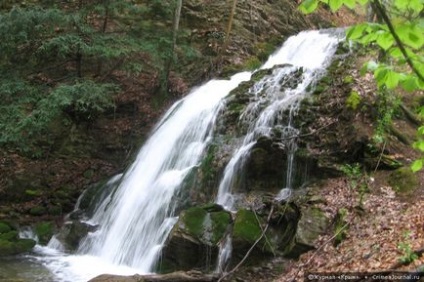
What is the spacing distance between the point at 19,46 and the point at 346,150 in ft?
29.4

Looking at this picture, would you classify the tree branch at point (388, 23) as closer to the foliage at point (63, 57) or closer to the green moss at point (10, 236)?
the foliage at point (63, 57)

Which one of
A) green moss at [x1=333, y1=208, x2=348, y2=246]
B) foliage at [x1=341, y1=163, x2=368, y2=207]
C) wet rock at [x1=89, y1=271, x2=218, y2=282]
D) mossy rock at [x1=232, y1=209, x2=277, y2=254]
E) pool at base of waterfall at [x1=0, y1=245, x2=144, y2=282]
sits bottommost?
pool at base of waterfall at [x1=0, y1=245, x2=144, y2=282]

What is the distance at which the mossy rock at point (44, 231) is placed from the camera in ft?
33.0

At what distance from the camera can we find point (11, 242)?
925 cm

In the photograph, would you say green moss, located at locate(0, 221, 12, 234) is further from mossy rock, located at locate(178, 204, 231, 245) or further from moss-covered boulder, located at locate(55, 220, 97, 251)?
mossy rock, located at locate(178, 204, 231, 245)

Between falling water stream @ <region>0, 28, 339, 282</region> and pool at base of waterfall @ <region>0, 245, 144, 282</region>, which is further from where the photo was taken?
falling water stream @ <region>0, 28, 339, 282</region>

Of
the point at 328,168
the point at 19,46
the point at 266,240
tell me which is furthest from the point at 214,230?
the point at 19,46

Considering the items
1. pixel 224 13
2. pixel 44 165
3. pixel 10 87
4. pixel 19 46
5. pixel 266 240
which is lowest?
pixel 266 240

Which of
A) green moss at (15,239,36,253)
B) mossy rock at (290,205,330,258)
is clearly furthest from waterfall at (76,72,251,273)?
mossy rock at (290,205,330,258)

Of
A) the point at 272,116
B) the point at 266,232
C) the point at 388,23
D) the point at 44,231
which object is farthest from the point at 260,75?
the point at 388,23

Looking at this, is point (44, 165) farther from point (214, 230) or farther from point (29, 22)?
point (214, 230)

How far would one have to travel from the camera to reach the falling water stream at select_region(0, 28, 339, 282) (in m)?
8.38

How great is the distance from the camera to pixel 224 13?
17.1 meters

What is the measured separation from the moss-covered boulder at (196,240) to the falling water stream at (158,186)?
0.83ft
